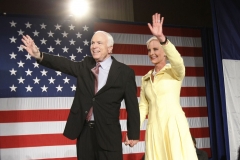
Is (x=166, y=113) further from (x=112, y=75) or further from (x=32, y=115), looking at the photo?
(x=32, y=115)

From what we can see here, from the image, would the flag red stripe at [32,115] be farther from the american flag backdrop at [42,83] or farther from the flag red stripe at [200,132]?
the flag red stripe at [200,132]

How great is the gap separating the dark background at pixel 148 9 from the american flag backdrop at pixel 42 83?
9.7 inches

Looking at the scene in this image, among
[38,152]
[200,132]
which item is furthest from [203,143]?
[38,152]

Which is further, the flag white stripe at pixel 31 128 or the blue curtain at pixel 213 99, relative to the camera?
the blue curtain at pixel 213 99

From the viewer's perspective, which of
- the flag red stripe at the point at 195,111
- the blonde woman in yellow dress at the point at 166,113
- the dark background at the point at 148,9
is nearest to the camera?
the blonde woman in yellow dress at the point at 166,113

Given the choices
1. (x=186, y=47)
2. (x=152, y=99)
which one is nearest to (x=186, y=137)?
(x=152, y=99)

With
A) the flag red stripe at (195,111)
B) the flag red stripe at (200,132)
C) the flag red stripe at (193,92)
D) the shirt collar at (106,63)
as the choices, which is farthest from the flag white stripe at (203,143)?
the shirt collar at (106,63)

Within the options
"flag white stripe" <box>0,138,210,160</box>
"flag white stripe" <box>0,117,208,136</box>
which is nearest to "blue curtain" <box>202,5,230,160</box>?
"flag white stripe" <box>0,138,210,160</box>

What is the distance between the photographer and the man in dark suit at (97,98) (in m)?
1.64

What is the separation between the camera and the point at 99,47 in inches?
67.7

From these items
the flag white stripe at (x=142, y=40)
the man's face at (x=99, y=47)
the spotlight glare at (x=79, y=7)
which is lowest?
the man's face at (x=99, y=47)

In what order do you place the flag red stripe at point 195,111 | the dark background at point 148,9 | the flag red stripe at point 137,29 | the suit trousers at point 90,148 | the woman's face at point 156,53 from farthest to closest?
the flag red stripe at point 195,111 → the flag red stripe at point 137,29 → the dark background at point 148,9 → the woman's face at point 156,53 → the suit trousers at point 90,148

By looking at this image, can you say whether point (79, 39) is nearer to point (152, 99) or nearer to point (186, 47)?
point (186, 47)

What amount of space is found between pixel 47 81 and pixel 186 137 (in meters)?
1.98
